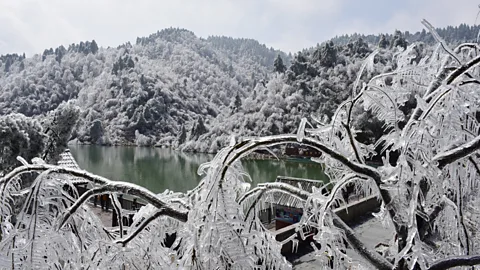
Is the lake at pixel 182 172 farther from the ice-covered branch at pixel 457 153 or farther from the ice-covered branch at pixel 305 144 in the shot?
the ice-covered branch at pixel 457 153

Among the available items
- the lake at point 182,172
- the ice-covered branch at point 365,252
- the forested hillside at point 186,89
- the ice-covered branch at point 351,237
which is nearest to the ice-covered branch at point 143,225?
the ice-covered branch at point 351,237

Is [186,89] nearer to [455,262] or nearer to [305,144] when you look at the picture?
[305,144]

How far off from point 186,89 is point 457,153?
80.2m

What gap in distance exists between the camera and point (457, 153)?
6.71ft

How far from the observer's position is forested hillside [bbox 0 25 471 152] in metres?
41.4

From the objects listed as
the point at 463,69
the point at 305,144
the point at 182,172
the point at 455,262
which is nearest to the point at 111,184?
the point at 305,144

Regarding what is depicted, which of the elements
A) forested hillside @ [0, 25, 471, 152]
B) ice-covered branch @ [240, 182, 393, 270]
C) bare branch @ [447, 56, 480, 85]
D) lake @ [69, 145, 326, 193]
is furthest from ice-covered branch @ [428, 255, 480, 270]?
lake @ [69, 145, 326, 193]

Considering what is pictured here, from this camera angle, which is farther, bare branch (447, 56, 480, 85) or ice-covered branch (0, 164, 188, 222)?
bare branch (447, 56, 480, 85)

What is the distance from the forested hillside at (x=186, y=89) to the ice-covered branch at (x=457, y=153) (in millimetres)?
894

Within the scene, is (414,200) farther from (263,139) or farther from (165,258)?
(165,258)

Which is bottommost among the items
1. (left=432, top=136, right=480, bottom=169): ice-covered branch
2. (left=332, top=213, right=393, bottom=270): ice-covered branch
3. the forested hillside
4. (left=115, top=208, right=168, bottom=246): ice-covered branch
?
(left=332, top=213, right=393, bottom=270): ice-covered branch

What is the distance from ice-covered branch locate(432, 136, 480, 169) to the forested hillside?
89cm

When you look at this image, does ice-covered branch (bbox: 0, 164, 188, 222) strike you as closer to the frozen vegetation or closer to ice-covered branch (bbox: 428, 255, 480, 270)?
the frozen vegetation

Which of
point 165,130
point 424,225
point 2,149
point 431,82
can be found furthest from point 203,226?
point 165,130
